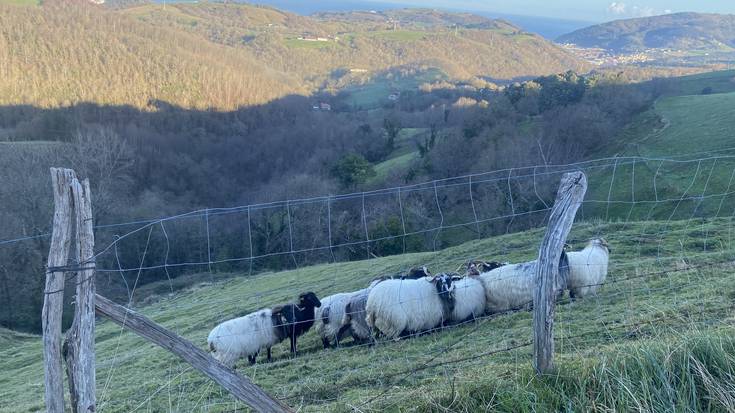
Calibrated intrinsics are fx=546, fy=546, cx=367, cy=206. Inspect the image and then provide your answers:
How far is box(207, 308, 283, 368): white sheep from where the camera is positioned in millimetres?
10023

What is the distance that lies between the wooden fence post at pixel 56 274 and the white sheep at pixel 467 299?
6945mm

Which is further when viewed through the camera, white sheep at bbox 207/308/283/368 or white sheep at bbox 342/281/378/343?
white sheep at bbox 342/281/378/343

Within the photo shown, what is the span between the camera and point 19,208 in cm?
3550

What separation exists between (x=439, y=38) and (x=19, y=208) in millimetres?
178882

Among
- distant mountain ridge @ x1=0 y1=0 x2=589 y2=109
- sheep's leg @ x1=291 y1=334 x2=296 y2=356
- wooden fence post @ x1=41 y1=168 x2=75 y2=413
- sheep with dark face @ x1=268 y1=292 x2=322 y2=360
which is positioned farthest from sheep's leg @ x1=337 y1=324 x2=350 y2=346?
distant mountain ridge @ x1=0 y1=0 x2=589 y2=109

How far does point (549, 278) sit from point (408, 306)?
5.35 meters

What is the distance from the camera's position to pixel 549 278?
444 centimetres

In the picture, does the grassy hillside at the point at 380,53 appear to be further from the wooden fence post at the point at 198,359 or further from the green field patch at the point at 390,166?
the wooden fence post at the point at 198,359

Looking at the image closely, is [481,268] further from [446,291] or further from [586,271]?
[586,271]

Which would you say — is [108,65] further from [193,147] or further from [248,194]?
[248,194]

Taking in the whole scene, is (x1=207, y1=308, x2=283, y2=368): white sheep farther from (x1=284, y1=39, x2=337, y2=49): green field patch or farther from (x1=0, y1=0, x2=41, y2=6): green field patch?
(x1=284, y1=39, x2=337, y2=49): green field patch

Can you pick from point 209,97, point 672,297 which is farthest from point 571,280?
point 209,97

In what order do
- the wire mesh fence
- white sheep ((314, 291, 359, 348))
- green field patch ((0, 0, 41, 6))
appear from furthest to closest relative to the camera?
green field patch ((0, 0, 41, 6)) → white sheep ((314, 291, 359, 348)) → the wire mesh fence

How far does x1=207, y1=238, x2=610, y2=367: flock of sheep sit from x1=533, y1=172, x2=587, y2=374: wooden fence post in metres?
5.00
